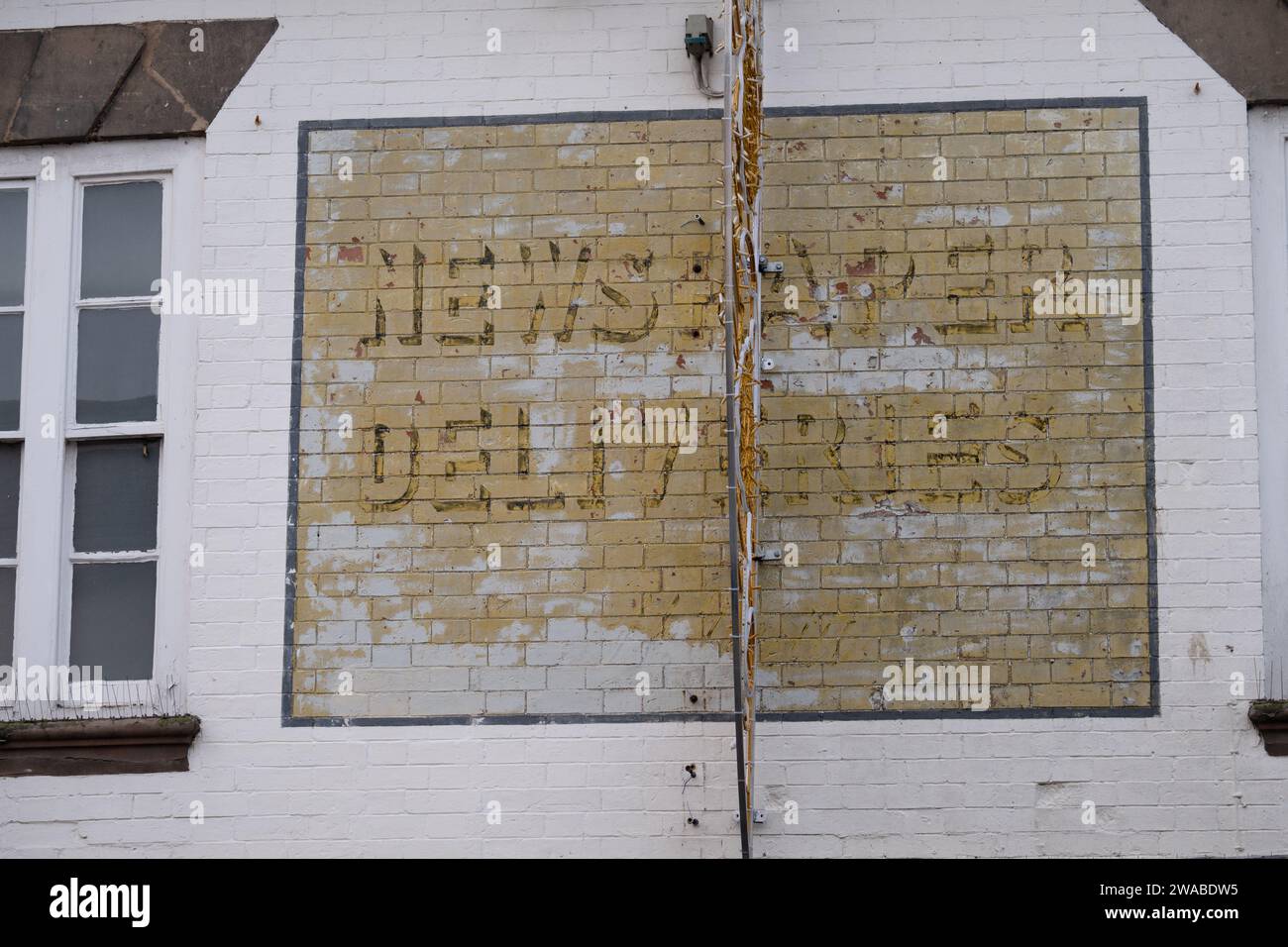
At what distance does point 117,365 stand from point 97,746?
172cm

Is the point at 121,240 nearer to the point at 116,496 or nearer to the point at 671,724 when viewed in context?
the point at 116,496

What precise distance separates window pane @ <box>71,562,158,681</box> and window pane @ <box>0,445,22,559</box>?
0.32 metres

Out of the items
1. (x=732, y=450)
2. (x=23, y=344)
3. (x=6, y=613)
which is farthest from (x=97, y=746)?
(x=732, y=450)

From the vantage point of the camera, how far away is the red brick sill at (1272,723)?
6688 mm

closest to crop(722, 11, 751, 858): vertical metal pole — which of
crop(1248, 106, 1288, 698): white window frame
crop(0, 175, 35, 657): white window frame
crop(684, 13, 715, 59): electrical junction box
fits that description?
crop(684, 13, 715, 59): electrical junction box

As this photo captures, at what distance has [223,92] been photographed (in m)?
7.41

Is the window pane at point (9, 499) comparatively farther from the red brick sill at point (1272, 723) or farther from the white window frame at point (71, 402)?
the red brick sill at point (1272, 723)

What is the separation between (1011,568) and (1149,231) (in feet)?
5.32

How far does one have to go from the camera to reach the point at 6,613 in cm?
720

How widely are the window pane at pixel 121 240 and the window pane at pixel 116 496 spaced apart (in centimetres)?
73

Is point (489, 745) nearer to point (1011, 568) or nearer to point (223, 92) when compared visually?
point (1011, 568)

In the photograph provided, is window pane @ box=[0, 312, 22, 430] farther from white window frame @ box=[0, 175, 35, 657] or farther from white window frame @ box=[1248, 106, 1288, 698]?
white window frame @ box=[1248, 106, 1288, 698]

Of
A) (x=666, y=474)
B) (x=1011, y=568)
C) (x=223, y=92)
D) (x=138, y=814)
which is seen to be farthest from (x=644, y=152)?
(x=138, y=814)

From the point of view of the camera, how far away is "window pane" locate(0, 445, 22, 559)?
7.23m
